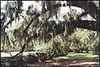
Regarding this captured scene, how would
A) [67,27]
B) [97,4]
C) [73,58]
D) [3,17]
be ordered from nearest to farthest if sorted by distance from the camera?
[97,4]
[3,17]
[67,27]
[73,58]

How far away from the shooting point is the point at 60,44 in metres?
5.13

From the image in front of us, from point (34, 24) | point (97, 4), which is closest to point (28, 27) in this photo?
point (34, 24)

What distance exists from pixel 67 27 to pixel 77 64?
77 centimetres

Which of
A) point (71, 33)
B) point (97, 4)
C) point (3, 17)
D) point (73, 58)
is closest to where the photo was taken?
point (97, 4)

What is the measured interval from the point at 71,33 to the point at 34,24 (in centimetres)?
65

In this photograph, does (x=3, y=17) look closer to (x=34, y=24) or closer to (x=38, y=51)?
(x=34, y=24)

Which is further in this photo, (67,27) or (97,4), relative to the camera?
(67,27)

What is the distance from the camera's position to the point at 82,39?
17.0 ft

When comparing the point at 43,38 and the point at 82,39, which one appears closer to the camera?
the point at 43,38

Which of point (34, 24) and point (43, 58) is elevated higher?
point (34, 24)

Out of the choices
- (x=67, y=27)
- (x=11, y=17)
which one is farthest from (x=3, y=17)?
(x=67, y=27)

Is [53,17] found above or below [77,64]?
above

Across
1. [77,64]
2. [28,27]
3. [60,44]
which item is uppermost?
[28,27]

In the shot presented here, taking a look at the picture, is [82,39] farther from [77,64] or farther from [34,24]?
[34,24]
